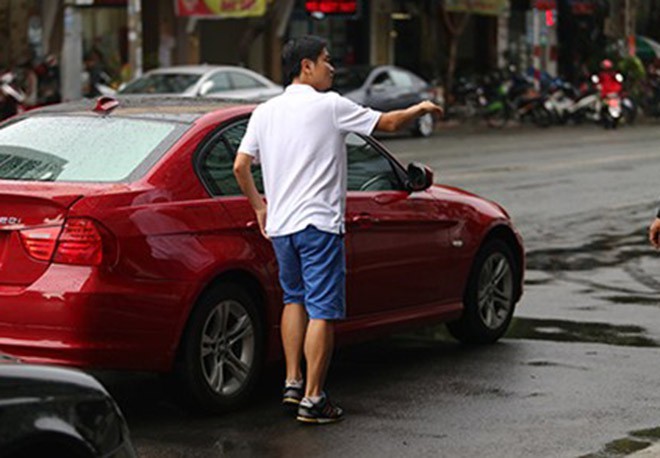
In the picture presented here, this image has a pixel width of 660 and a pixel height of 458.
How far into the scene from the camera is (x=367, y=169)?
376 inches

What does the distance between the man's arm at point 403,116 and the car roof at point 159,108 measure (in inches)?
44.4

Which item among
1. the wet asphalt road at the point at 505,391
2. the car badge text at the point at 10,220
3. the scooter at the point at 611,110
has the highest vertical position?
the car badge text at the point at 10,220

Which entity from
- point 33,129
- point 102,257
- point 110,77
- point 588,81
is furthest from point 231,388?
point 588,81

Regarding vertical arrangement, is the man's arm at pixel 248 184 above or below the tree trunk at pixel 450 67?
above

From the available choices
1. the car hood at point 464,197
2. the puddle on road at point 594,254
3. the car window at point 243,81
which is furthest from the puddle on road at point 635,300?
the car window at point 243,81

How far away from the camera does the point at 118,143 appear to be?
861cm

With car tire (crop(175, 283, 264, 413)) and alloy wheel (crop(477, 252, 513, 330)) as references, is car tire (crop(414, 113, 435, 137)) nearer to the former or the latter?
alloy wheel (crop(477, 252, 513, 330))

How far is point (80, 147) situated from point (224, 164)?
0.70 m

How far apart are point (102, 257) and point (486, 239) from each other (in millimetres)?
3204

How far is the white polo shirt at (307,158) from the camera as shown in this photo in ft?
26.7

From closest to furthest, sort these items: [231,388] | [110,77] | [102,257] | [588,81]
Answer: [102,257] < [231,388] < [110,77] < [588,81]

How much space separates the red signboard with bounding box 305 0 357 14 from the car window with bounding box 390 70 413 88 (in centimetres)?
150

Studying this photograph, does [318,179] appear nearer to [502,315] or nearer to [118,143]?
[118,143]

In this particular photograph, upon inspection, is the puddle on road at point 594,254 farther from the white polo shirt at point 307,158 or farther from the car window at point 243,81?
the car window at point 243,81
